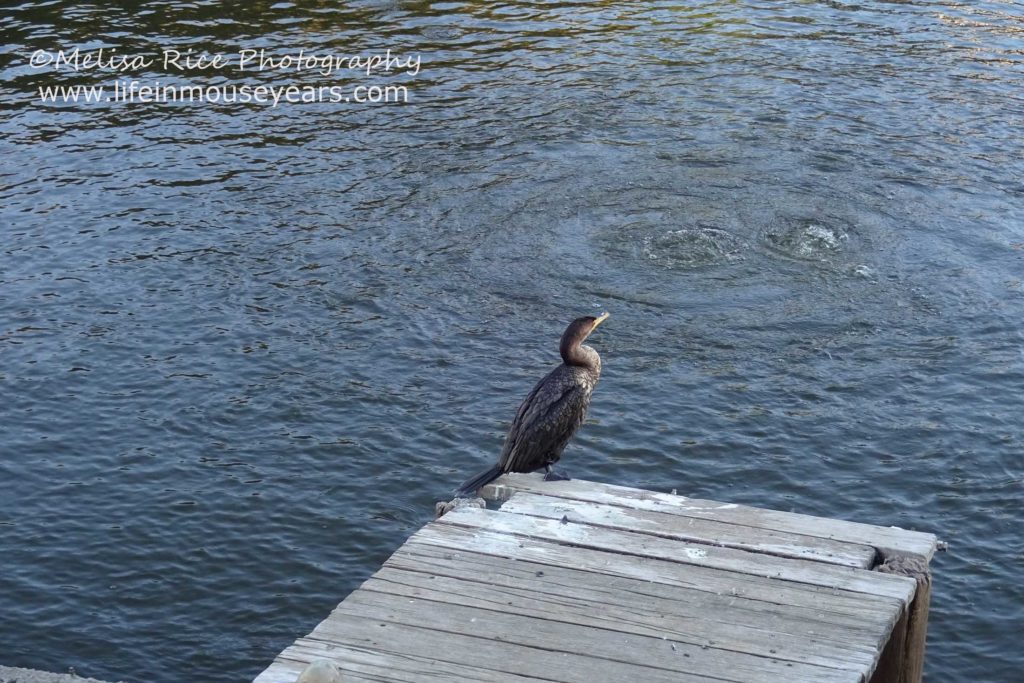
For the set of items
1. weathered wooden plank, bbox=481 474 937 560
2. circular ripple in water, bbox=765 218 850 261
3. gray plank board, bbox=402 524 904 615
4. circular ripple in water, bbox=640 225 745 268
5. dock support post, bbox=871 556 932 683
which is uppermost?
gray plank board, bbox=402 524 904 615

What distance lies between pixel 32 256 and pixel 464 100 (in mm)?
9823

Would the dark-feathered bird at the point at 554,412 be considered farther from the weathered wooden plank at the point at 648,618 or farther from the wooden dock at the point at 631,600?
the weathered wooden plank at the point at 648,618

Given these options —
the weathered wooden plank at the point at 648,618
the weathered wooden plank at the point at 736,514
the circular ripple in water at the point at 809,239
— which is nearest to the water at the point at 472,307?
the circular ripple in water at the point at 809,239

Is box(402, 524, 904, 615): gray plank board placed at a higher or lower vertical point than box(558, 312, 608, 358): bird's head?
lower

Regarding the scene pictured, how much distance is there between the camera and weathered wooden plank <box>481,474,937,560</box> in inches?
366

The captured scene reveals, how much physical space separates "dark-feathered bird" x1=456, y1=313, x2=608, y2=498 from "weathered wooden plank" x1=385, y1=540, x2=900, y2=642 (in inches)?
76.2

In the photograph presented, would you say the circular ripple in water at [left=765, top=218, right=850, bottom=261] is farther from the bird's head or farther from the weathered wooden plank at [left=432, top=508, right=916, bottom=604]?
the weathered wooden plank at [left=432, top=508, right=916, bottom=604]

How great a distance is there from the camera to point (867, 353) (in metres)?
17.7

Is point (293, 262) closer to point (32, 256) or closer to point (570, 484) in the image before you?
point (32, 256)

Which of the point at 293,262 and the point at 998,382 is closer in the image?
the point at 998,382

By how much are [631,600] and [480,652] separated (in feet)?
3.71

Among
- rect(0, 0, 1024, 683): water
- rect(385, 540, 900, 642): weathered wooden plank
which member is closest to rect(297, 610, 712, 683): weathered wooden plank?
rect(385, 540, 900, 642): weathered wooden plank

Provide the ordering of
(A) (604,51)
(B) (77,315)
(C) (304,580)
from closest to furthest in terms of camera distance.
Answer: (C) (304,580) < (B) (77,315) < (A) (604,51)

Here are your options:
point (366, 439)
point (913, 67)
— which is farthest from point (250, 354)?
point (913, 67)
